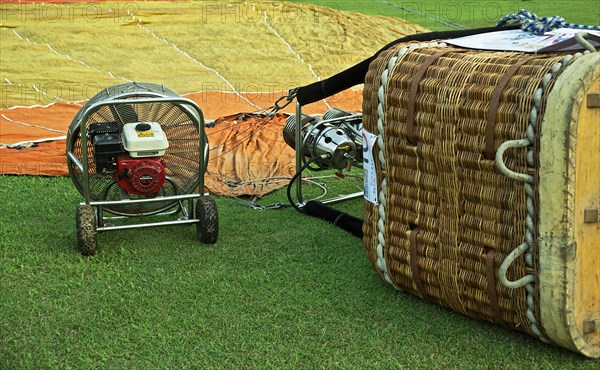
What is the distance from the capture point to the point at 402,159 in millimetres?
2621

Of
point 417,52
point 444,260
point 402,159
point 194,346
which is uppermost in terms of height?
point 417,52

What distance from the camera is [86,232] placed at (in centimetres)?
318

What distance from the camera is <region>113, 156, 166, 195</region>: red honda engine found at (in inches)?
130

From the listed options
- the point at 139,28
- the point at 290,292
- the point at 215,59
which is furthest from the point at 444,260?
the point at 139,28

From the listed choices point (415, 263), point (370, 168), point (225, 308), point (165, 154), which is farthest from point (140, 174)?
point (415, 263)

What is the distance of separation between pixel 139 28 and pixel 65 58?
0.86 metres

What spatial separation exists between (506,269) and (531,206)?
173mm

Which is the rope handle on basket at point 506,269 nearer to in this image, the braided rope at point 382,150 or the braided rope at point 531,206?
the braided rope at point 531,206

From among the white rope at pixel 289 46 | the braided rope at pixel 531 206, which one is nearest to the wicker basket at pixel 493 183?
the braided rope at pixel 531 206

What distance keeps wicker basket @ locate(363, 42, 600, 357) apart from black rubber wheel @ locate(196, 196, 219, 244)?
0.79 metres

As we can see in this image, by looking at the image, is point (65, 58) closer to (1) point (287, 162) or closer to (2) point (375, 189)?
(1) point (287, 162)

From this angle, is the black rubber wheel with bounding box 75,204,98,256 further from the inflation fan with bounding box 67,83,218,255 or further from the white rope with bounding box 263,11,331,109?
the white rope with bounding box 263,11,331,109

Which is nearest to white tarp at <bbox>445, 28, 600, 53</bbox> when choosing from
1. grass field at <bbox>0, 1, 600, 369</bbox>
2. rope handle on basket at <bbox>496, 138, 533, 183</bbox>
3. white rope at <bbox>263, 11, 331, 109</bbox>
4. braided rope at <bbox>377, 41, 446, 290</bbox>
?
braided rope at <bbox>377, 41, 446, 290</bbox>

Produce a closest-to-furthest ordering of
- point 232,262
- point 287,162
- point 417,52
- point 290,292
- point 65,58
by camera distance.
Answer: point 417,52
point 290,292
point 232,262
point 287,162
point 65,58
